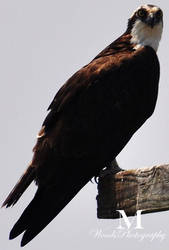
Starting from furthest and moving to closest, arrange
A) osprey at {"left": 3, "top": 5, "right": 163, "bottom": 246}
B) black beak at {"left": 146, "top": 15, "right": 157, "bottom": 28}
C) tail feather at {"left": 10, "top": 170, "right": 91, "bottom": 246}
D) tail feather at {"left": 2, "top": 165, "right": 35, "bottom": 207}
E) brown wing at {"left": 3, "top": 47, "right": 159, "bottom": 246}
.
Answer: black beak at {"left": 146, "top": 15, "right": 157, "bottom": 28} → brown wing at {"left": 3, "top": 47, "right": 159, "bottom": 246} → osprey at {"left": 3, "top": 5, "right": 163, "bottom": 246} → tail feather at {"left": 2, "top": 165, "right": 35, "bottom": 207} → tail feather at {"left": 10, "top": 170, "right": 91, "bottom": 246}

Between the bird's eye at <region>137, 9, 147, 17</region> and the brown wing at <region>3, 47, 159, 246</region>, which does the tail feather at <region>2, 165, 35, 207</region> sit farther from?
the bird's eye at <region>137, 9, 147, 17</region>

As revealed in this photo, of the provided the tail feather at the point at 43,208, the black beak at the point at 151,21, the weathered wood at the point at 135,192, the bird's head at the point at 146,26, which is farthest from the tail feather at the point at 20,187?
the black beak at the point at 151,21

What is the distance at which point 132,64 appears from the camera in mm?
6309

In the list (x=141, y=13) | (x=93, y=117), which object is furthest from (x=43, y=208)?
(x=141, y=13)

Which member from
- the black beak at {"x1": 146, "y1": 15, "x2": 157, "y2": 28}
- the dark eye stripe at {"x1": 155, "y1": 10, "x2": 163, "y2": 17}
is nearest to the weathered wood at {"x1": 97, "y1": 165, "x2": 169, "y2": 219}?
the black beak at {"x1": 146, "y1": 15, "x2": 157, "y2": 28}

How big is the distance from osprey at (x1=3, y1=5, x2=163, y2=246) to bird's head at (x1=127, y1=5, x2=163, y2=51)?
30 cm

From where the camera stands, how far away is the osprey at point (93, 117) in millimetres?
5707

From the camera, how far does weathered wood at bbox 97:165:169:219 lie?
349cm

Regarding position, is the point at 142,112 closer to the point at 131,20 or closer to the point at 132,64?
the point at 132,64

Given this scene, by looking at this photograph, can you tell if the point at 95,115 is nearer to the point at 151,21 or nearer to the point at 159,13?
the point at 151,21

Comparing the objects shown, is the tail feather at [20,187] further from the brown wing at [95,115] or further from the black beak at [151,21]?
the black beak at [151,21]

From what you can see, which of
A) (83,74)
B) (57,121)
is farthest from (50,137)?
(83,74)

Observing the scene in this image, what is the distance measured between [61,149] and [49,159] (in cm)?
16

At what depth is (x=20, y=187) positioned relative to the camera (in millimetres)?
5496
